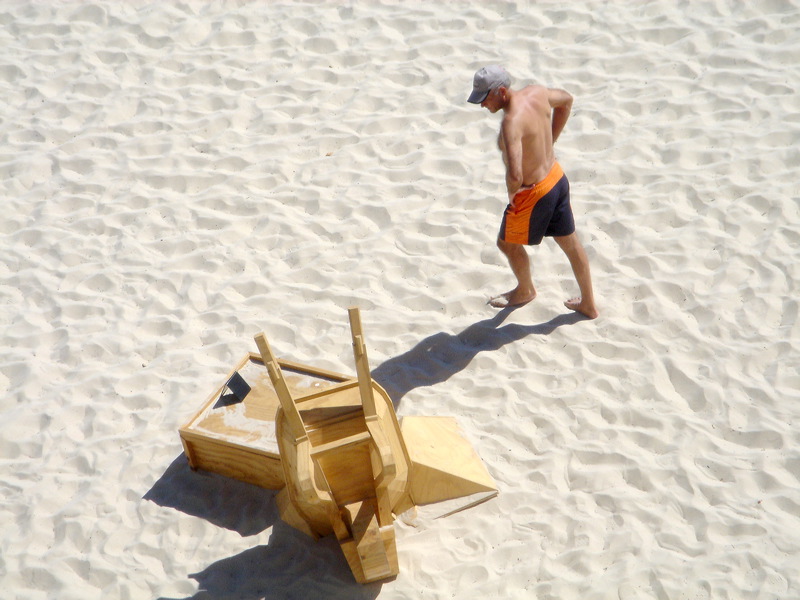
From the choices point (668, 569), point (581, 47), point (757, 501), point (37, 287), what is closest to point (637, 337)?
point (757, 501)

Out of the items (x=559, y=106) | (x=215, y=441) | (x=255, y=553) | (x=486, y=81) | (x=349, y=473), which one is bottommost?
(x=255, y=553)

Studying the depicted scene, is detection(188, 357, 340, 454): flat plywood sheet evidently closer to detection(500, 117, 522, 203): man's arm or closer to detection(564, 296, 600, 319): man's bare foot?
detection(500, 117, 522, 203): man's arm

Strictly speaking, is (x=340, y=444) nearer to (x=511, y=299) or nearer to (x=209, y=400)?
(x=209, y=400)

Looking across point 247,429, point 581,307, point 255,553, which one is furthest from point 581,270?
point 255,553

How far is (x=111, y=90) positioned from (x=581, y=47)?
13.1 feet

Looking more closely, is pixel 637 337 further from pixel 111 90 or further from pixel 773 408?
pixel 111 90

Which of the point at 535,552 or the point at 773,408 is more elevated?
the point at 773,408

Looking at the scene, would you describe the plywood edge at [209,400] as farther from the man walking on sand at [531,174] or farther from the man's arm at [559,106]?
the man's arm at [559,106]

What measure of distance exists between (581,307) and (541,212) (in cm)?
70

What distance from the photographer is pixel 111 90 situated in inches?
265

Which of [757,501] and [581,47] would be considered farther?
[581,47]

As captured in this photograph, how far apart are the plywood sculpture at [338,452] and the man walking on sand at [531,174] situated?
3.82 ft

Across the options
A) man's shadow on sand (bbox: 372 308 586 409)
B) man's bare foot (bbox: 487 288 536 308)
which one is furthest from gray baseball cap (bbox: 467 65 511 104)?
man's shadow on sand (bbox: 372 308 586 409)

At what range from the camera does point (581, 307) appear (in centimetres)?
477
